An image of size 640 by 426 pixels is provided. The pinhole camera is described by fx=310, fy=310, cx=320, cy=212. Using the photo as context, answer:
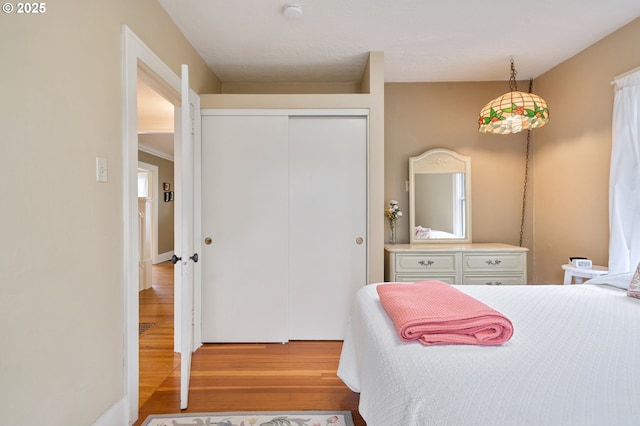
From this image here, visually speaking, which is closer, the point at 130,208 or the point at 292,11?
the point at 130,208

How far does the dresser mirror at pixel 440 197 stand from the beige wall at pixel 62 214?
2.68m

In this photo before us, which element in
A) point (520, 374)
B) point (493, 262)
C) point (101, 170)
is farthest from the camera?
point (493, 262)

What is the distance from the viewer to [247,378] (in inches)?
86.7

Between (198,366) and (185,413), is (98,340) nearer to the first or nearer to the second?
(185,413)

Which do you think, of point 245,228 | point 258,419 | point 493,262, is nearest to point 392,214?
point 493,262

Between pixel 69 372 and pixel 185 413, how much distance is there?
740mm

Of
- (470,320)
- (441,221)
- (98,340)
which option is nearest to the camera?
(470,320)

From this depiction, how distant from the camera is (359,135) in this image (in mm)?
2771

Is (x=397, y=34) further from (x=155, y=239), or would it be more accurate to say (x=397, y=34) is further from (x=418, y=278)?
(x=155, y=239)

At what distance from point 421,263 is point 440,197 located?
2.85 ft

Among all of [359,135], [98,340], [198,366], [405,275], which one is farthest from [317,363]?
[359,135]

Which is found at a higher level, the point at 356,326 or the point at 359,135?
the point at 359,135

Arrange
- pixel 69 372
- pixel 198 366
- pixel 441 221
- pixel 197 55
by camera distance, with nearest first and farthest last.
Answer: pixel 69 372 < pixel 198 366 < pixel 197 55 < pixel 441 221

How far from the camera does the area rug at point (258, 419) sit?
1715 millimetres
